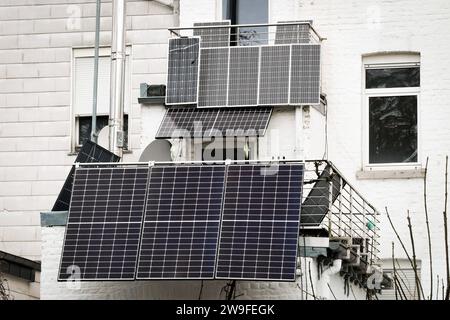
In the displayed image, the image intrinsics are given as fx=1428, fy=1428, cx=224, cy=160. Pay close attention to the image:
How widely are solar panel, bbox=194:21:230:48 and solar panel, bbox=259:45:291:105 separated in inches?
28.6

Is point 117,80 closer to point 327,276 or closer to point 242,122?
point 242,122

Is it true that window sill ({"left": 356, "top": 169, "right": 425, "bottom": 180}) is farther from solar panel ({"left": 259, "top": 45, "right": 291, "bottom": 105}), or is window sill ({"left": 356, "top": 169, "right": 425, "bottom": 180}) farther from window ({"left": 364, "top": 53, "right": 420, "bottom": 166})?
solar panel ({"left": 259, "top": 45, "right": 291, "bottom": 105})

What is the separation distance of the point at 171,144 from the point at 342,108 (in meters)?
3.38

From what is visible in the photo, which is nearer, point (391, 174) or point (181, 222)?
point (181, 222)

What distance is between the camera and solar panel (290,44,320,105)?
24.4 meters

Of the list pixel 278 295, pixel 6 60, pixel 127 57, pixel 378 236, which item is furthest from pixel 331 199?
pixel 6 60

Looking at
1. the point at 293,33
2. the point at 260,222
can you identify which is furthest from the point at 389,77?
the point at 260,222

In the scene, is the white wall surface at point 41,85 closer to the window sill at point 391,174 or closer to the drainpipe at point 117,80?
the drainpipe at point 117,80

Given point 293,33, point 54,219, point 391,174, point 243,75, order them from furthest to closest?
point 391,174
point 293,33
point 243,75
point 54,219

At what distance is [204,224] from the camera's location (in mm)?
19562

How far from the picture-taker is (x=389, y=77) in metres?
26.3

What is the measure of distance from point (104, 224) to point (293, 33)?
6.71 m

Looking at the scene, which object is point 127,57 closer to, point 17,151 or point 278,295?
point 17,151

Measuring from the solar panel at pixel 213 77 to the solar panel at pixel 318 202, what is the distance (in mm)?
4593
